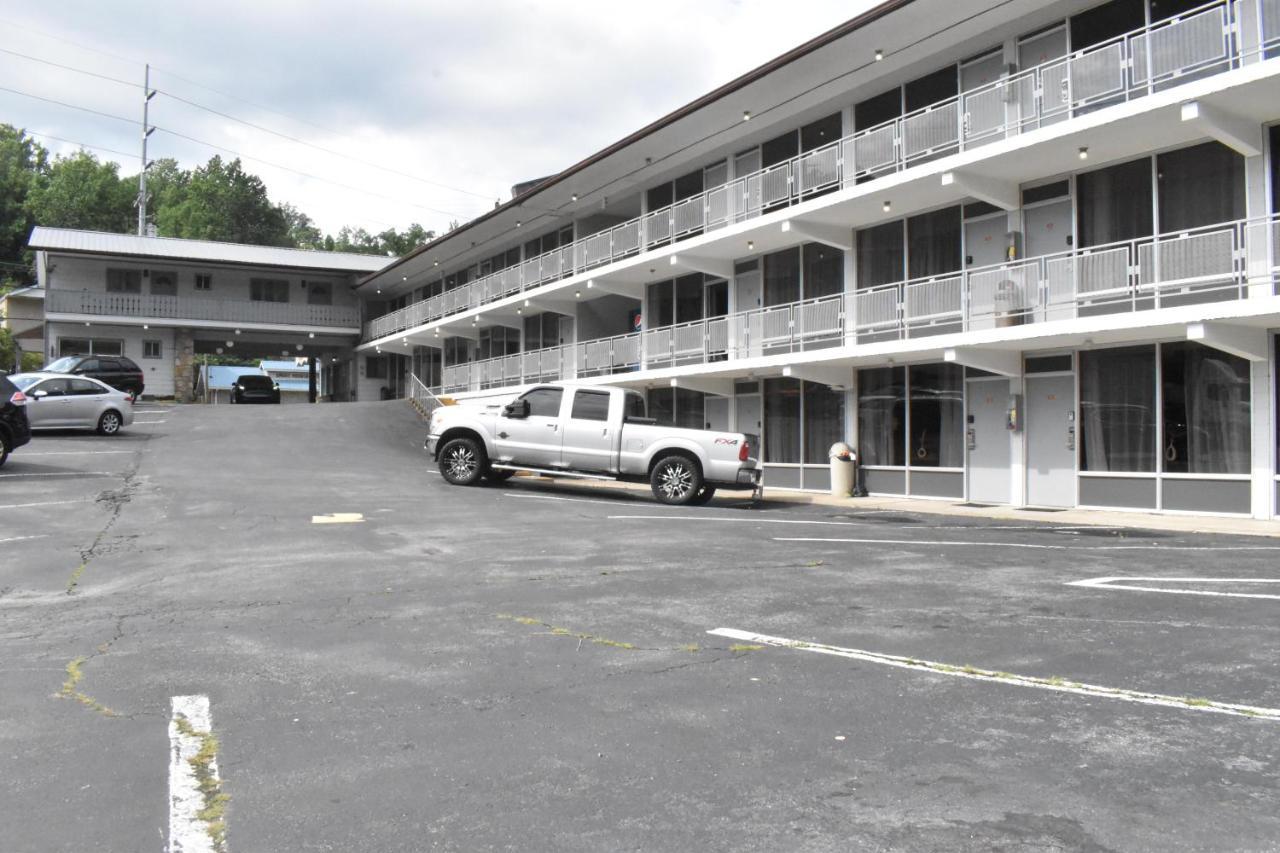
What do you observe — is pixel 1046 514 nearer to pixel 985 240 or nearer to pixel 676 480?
pixel 985 240

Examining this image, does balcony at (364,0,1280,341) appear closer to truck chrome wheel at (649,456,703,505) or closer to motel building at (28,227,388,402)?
truck chrome wheel at (649,456,703,505)

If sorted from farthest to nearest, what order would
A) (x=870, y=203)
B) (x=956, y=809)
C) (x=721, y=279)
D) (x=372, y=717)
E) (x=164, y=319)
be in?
(x=164, y=319) → (x=721, y=279) → (x=870, y=203) → (x=372, y=717) → (x=956, y=809)

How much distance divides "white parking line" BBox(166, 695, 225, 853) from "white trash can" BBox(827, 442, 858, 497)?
52.1 feet

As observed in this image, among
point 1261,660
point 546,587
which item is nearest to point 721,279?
point 546,587

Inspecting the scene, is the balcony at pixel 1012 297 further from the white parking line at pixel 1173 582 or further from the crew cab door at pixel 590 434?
the white parking line at pixel 1173 582

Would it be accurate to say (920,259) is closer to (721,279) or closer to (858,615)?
(721,279)

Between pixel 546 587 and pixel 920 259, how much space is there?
13.6 m

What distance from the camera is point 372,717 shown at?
4.72 m

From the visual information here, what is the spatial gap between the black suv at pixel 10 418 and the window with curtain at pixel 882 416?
651 inches

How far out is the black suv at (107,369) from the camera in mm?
31156

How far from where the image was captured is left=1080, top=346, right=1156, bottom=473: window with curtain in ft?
49.8

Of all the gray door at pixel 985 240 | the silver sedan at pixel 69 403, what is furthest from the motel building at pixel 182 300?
the gray door at pixel 985 240

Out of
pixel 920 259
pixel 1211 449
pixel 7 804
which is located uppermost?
pixel 920 259

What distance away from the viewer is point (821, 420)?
21156 mm
